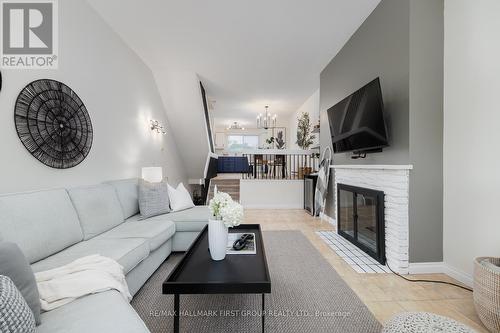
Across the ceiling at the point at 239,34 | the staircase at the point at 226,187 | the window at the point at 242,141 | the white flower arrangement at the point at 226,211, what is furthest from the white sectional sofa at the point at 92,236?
the window at the point at 242,141

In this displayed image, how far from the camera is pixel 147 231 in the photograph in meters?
2.27

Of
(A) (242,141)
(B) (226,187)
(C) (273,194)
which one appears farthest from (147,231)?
(A) (242,141)

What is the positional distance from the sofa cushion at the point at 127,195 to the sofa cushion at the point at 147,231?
277 millimetres

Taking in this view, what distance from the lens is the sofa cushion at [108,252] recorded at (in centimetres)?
158

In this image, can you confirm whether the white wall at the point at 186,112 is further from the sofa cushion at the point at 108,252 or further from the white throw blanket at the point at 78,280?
the white throw blanket at the point at 78,280

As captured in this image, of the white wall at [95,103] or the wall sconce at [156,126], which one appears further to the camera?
the wall sconce at [156,126]

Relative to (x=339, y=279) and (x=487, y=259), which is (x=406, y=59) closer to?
(x=487, y=259)

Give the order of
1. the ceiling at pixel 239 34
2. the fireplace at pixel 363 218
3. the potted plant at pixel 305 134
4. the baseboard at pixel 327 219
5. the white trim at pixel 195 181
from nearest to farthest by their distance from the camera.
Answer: the fireplace at pixel 363 218 → the ceiling at pixel 239 34 → the baseboard at pixel 327 219 → the potted plant at pixel 305 134 → the white trim at pixel 195 181

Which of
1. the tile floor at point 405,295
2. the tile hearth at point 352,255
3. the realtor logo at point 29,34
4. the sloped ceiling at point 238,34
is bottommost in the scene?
the tile floor at point 405,295

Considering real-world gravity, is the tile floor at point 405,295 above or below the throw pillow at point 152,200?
below

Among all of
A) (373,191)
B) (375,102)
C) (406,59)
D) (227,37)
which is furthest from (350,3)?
(373,191)

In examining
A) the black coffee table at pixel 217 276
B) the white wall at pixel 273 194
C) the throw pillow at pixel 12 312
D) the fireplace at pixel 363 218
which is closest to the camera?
the throw pillow at pixel 12 312

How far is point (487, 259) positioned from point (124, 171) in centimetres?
432

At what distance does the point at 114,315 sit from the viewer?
1022 millimetres
